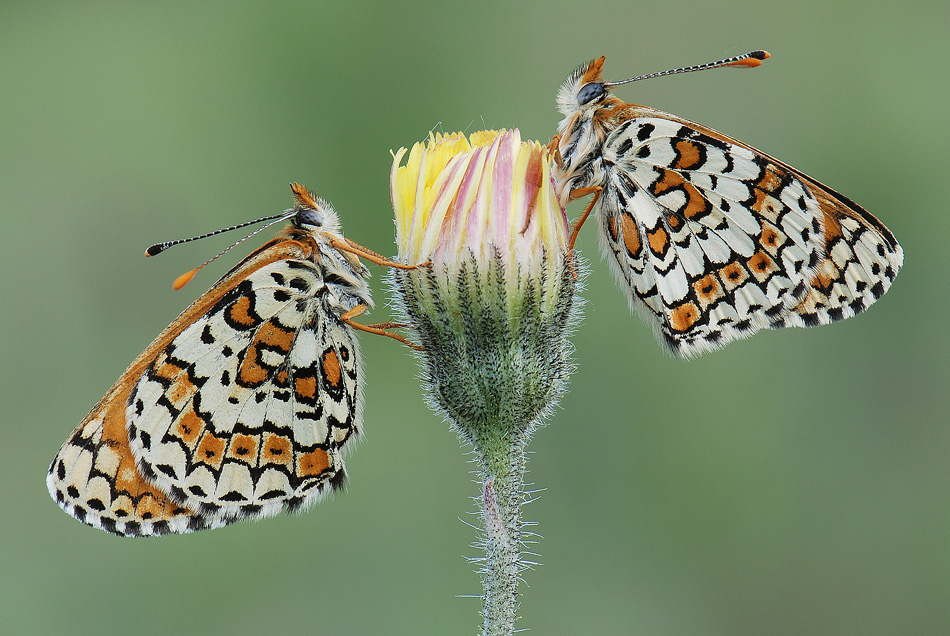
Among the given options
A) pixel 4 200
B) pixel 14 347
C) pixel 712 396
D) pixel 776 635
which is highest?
pixel 4 200

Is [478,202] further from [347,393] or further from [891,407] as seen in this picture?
[891,407]

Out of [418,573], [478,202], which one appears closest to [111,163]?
[418,573]

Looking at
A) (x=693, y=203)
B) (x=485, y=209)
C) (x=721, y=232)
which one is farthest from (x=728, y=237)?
(x=485, y=209)

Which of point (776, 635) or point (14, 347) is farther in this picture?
point (14, 347)

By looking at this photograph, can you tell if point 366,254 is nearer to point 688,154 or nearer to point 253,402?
point 253,402

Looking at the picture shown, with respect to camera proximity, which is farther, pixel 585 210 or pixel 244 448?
pixel 244 448

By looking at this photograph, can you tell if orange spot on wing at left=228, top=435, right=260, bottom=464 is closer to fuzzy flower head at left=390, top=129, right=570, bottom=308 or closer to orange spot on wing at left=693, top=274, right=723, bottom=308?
fuzzy flower head at left=390, top=129, right=570, bottom=308
